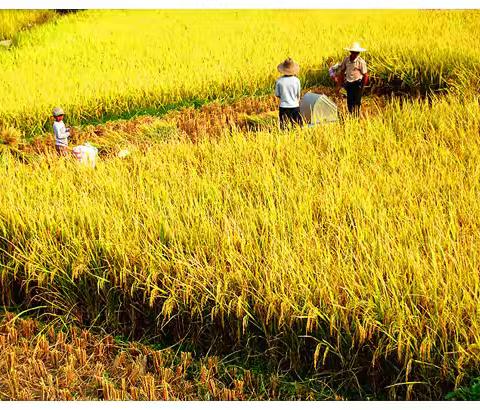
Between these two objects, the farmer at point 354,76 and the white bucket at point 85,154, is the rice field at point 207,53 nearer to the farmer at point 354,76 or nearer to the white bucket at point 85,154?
the farmer at point 354,76

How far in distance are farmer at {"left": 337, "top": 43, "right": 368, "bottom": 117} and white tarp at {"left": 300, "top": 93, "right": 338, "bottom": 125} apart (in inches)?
5.9

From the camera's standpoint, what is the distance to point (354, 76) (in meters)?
5.40

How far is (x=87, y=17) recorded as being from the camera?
7.02 m

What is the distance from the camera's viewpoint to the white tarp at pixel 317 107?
539cm

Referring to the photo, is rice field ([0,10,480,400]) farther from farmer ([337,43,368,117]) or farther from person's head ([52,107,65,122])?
farmer ([337,43,368,117])

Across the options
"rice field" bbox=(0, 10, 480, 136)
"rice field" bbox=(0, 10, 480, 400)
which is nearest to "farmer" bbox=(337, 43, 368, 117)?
"rice field" bbox=(0, 10, 480, 400)

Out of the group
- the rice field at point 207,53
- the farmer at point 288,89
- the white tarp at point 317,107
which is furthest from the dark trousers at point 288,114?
the rice field at point 207,53

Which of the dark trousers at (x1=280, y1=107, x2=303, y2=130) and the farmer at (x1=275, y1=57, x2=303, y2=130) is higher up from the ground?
the farmer at (x1=275, y1=57, x2=303, y2=130)

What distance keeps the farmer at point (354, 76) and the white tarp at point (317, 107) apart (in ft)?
0.49

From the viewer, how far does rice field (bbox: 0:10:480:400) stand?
2352 mm
